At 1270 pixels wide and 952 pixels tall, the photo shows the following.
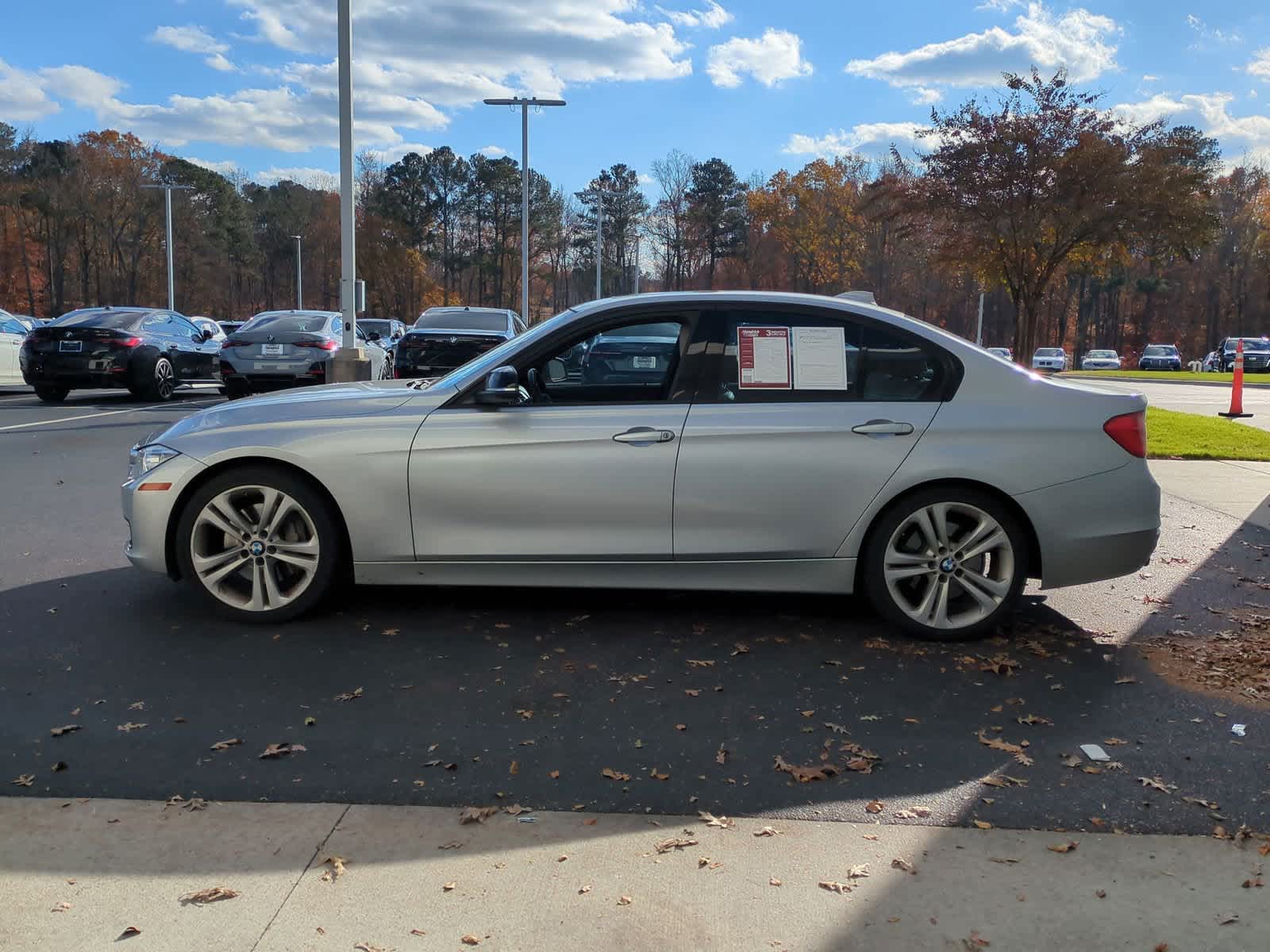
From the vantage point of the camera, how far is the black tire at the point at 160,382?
17.5 meters

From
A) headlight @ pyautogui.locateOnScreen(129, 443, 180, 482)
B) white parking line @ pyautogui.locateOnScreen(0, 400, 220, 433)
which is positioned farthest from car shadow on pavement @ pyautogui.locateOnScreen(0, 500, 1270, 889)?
white parking line @ pyautogui.locateOnScreen(0, 400, 220, 433)

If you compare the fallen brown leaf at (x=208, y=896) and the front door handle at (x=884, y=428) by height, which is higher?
the front door handle at (x=884, y=428)

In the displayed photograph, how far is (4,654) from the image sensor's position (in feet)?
15.1

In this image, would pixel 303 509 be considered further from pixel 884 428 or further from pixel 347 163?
pixel 347 163

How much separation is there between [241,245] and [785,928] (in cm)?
8669

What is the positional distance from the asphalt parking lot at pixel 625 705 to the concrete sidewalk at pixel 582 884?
15 centimetres

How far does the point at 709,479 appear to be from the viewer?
4848mm

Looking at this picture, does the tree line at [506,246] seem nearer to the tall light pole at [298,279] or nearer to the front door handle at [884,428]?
the tall light pole at [298,279]

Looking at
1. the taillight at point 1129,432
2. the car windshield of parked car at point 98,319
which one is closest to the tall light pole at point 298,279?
the car windshield of parked car at point 98,319

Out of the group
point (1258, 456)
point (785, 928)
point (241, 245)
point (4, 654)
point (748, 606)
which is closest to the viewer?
point (785, 928)

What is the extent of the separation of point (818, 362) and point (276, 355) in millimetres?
13171

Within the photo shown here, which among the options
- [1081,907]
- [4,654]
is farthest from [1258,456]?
[4,654]

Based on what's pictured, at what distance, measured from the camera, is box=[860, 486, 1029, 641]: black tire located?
489 cm

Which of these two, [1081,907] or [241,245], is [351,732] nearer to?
[1081,907]
